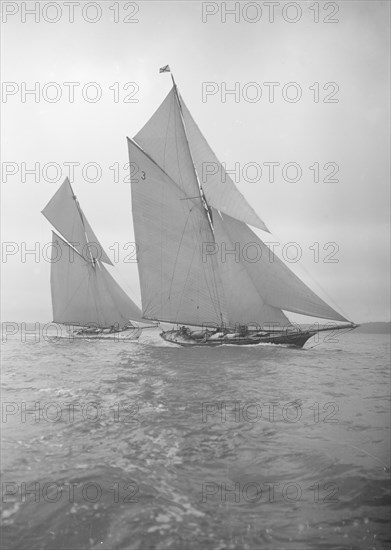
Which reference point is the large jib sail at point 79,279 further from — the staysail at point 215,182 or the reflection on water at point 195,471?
the reflection on water at point 195,471

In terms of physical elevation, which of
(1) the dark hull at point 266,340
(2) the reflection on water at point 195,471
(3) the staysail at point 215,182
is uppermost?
(3) the staysail at point 215,182

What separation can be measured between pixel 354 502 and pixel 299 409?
5.03 meters

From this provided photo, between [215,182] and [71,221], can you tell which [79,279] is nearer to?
[71,221]

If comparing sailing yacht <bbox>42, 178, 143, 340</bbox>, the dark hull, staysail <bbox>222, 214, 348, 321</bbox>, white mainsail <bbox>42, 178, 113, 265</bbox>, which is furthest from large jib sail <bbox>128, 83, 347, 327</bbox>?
white mainsail <bbox>42, 178, 113, 265</bbox>

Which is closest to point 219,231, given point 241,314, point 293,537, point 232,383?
point 241,314

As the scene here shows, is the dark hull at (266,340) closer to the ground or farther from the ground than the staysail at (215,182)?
closer to the ground

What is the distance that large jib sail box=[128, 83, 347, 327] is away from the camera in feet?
106

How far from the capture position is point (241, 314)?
3262 cm

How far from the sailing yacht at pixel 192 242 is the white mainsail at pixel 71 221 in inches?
889

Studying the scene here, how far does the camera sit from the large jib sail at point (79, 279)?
5381 cm

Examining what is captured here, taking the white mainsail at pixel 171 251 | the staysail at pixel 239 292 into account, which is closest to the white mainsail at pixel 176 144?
the white mainsail at pixel 171 251

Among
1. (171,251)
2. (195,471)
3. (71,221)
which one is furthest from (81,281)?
(195,471)

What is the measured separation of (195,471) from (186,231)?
29.7 meters

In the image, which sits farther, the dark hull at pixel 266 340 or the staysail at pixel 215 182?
the dark hull at pixel 266 340
